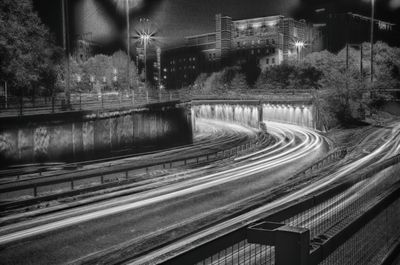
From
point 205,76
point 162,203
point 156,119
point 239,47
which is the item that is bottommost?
point 162,203

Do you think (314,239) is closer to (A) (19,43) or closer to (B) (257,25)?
(A) (19,43)

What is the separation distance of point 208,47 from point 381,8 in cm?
6686

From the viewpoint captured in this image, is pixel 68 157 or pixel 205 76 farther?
pixel 205 76

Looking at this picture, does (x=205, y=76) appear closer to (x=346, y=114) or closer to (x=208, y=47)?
(x=208, y=47)

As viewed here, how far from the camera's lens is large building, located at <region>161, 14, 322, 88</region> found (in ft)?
511

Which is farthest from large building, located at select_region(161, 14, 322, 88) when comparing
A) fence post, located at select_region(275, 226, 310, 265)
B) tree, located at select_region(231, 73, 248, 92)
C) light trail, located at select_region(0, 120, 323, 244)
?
fence post, located at select_region(275, 226, 310, 265)

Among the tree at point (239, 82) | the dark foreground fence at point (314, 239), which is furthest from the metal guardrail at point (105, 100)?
the dark foreground fence at point (314, 239)

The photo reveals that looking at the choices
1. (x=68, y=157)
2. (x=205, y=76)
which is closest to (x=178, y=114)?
(x=68, y=157)

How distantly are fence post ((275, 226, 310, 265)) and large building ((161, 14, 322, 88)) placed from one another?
150 metres

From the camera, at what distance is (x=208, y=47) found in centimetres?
18100

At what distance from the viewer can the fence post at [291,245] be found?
353 centimetres

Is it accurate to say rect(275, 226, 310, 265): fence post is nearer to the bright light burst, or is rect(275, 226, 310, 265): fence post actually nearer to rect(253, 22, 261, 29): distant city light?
the bright light burst

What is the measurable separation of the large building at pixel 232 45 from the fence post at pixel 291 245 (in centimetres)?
15021

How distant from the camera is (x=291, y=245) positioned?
3.56m
